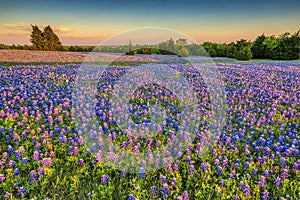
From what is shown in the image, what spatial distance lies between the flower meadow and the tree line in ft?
82.7

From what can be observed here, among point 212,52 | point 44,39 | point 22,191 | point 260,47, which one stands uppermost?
point 44,39

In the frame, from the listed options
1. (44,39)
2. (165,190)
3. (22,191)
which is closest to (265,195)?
(165,190)

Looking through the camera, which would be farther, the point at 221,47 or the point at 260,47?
the point at 221,47

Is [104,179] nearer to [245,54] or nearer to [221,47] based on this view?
[245,54]

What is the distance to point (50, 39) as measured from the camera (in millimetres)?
44312

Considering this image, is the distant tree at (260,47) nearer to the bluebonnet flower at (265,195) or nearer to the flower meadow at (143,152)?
the flower meadow at (143,152)

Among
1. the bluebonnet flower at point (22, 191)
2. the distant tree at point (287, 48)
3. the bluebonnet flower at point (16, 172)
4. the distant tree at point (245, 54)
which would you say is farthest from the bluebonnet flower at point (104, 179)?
the distant tree at point (287, 48)

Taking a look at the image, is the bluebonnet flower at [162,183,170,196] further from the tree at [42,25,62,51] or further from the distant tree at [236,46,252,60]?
the tree at [42,25,62,51]

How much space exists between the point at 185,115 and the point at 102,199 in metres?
3.44

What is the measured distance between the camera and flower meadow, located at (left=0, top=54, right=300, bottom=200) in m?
3.76

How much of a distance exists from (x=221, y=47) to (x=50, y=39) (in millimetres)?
25012

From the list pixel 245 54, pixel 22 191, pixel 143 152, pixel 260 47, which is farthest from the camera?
pixel 260 47

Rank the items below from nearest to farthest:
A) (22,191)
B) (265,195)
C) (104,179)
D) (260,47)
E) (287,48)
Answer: (22,191), (265,195), (104,179), (287,48), (260,47)

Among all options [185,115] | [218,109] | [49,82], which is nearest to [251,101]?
[218,109]
